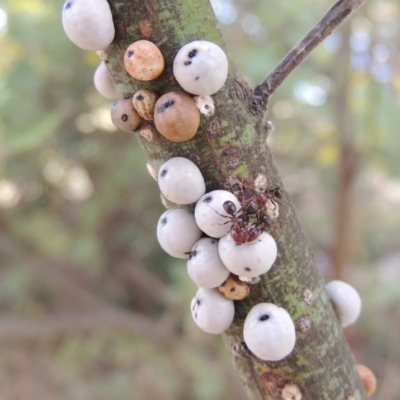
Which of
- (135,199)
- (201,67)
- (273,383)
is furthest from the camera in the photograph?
(135,199)

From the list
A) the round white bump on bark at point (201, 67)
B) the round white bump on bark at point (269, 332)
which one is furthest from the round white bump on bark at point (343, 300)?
the round white bump on bark at point (201, 67)

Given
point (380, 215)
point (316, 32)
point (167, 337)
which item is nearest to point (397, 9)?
point (380, 215)

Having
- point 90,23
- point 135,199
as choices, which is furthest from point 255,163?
point 135,199

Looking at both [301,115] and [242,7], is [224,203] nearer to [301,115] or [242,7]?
[242,7]

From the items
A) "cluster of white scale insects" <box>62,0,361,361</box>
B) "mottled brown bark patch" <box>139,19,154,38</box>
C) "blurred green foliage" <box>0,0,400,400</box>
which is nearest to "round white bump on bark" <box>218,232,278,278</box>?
"cluster of white scale insects" <box>62,0,361,361</box>

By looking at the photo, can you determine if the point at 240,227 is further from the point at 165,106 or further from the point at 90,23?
the point at 90,23

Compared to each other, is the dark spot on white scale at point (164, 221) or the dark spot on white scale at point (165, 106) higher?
the dark spot on white scale at point (165, 106)

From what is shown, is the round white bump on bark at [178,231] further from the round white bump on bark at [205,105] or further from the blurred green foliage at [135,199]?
the blurred green foliage at [135,199]

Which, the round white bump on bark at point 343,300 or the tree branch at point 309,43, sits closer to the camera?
the tree branch at point 309,43
